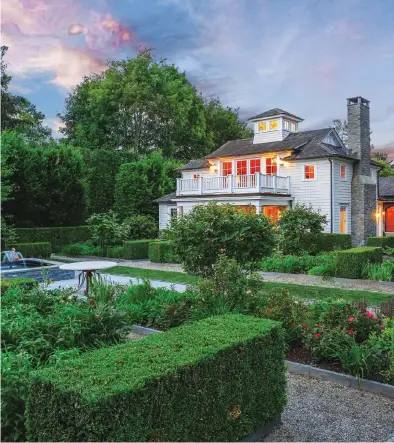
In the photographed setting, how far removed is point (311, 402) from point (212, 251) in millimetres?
4983

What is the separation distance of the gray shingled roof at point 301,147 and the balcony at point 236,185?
5.68 feet

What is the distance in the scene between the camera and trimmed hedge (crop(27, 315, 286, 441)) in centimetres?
280

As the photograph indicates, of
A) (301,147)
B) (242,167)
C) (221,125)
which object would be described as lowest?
(242,167)

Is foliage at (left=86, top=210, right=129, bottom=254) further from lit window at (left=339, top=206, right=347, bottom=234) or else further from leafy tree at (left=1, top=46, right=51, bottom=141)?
leafy tree at (left=1, top=46, right=51, bottom=141)

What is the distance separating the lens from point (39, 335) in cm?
507

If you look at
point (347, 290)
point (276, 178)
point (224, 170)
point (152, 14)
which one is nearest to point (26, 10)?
point (152, 14)

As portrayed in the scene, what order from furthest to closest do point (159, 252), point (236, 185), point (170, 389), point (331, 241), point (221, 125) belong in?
point (221, 125)
point (236, 185)
point (331, 241)
point (159, 252)
point (170, 389)

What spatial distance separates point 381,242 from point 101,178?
61.8 feet

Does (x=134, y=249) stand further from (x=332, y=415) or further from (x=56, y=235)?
(x=332, y=415)

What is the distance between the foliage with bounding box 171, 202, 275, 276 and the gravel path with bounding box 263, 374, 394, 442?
4389 mm

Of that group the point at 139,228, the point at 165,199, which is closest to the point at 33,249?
the point at 139,228

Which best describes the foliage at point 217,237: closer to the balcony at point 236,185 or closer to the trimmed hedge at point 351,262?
the trimmed hedge at point 351,262

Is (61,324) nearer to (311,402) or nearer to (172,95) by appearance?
(311,402)

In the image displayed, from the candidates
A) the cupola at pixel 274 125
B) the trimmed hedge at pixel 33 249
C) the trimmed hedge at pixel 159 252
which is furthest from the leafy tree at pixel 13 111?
the cupola at pixel 274 125
